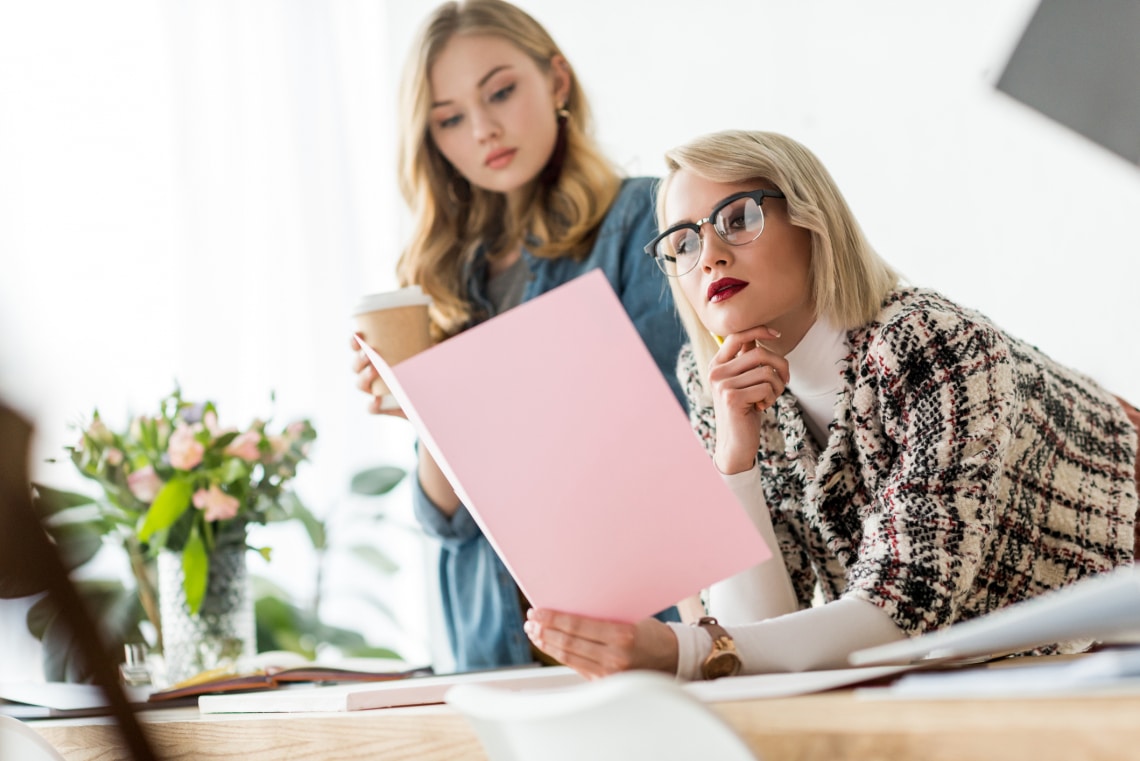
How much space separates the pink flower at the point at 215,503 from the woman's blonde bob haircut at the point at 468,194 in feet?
1.44

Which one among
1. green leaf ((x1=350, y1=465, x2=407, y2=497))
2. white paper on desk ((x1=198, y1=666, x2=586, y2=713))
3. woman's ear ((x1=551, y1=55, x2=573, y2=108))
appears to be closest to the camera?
white paper on desk ((x1=198, y1=666, x2=586, y2=713))

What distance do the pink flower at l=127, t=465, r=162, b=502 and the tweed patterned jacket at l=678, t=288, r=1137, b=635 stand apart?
0.92 meters

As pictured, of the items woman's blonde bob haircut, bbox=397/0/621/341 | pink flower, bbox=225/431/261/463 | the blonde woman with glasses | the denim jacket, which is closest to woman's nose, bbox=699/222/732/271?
the blonde woman with glasses

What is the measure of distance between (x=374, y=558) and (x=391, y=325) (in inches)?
63.7

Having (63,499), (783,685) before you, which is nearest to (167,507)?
(63,499)

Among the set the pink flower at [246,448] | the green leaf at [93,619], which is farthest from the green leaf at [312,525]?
the pink flower at [246,448]

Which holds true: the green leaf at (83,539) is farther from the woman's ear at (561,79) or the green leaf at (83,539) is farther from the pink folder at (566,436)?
the pink folder at (566,436)

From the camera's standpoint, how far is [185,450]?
1.64 metres

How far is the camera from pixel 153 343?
8.44ft

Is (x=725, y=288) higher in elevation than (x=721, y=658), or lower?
higher

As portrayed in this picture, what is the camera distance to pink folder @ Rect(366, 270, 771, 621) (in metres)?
0.67

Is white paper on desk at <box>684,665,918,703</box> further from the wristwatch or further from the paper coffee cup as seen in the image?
the paper coffee cup

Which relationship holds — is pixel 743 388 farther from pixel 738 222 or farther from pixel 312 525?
pixel 312 525

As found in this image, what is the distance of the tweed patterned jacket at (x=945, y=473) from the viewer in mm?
898
